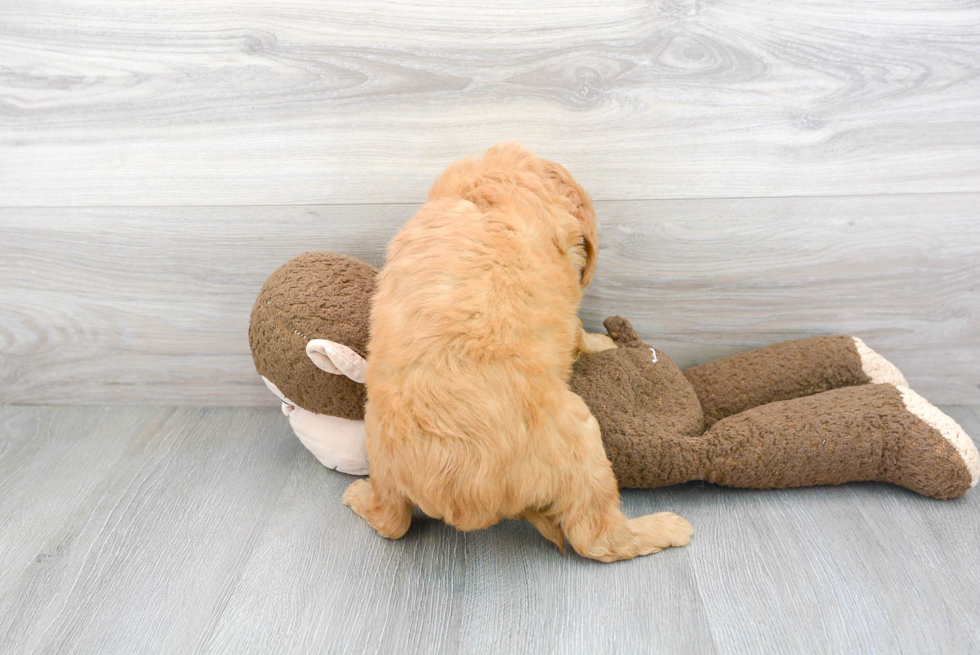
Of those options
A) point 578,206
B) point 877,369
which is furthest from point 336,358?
point 877,369

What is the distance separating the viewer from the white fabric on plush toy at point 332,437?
4.70 feet

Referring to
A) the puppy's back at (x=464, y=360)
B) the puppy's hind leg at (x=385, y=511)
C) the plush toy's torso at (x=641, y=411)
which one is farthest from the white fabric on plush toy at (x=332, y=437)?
the plush toy's torso at (x=641, y=411)

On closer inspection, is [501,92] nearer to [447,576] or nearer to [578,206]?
[578,206]

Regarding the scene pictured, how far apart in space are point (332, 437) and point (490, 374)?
0.56m

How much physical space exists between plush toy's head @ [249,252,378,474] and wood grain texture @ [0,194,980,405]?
217 mm

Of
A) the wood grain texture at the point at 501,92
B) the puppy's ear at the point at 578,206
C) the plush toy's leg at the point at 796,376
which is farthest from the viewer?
the plush toy's leg at the point at 796,376

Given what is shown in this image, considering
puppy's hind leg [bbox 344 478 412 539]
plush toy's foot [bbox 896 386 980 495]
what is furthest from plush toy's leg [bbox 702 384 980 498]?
puppy's hind leg [bbox 344 478 412 539]

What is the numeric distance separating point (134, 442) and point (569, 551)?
119 centimetres

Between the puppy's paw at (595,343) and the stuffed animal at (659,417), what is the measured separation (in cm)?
3

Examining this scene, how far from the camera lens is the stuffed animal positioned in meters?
1.32

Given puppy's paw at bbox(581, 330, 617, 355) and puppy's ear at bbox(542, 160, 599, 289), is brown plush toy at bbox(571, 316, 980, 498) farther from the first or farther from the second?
puppy's ear at bbox(542, 160, 599, 289)

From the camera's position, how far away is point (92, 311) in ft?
5.69

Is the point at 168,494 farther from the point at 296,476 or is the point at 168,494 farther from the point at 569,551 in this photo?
the point at 569,551

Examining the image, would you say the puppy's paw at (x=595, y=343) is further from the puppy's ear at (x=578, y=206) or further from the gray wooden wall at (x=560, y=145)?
the puppy's ear at (x=578, y=206)
